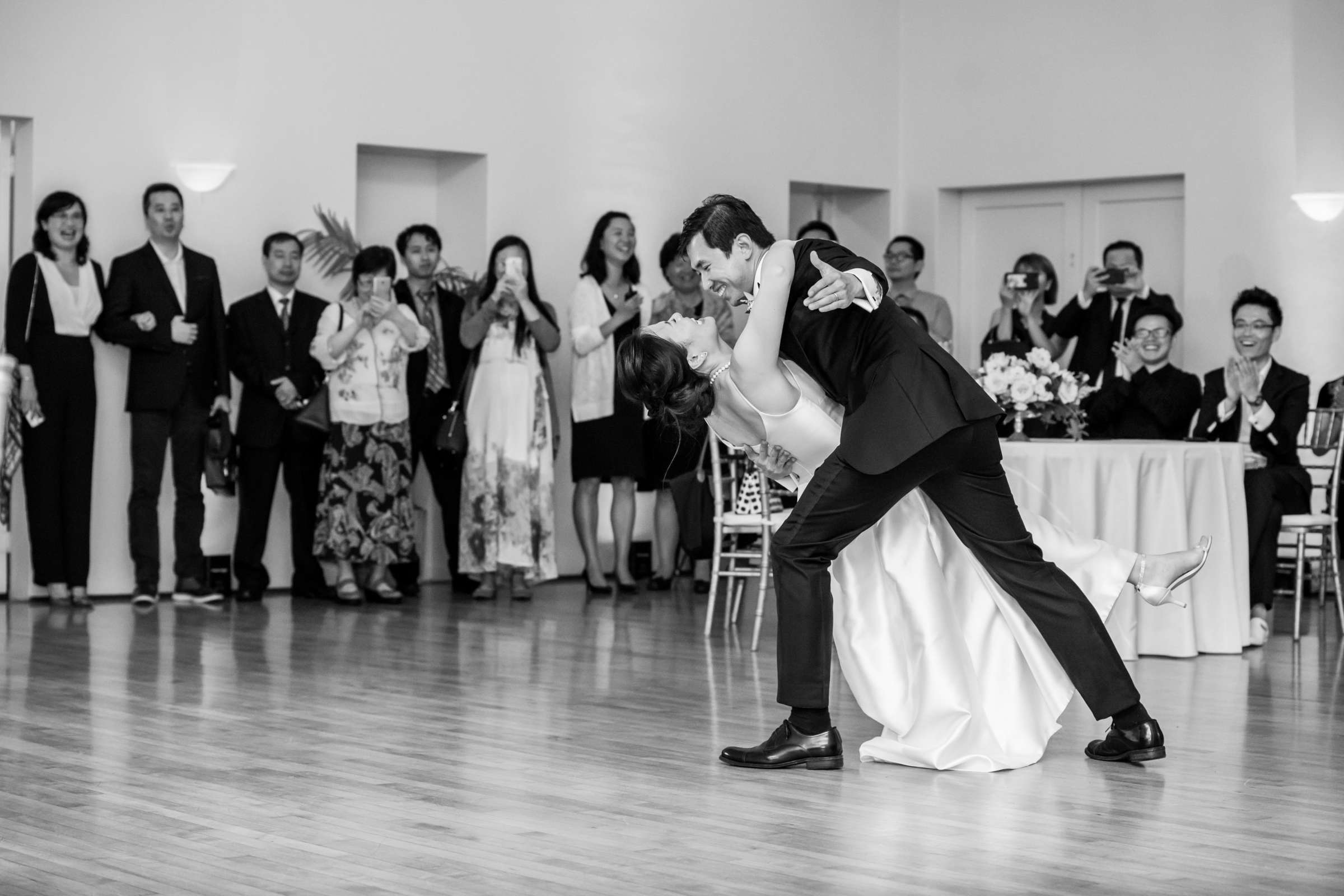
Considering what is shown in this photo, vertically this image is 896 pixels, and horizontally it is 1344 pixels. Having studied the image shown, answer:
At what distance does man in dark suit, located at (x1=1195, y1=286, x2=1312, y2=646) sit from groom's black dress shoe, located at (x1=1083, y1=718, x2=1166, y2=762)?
9.40ft

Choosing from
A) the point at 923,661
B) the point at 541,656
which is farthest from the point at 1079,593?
the point at 541,656

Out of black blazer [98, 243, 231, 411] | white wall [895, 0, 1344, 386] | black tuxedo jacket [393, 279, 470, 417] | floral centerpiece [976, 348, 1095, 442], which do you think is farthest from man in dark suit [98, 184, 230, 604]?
white wall [895, 0, 1344, 386]

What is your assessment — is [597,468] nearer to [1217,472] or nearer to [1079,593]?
[1217,472]

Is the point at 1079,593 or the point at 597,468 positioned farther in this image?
the point at 597,468

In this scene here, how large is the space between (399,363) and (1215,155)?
4.72 meters

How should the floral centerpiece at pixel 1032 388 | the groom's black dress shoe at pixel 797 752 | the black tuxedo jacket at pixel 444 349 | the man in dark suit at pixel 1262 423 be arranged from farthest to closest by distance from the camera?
the black tuxedo jacket at pixel 444 349 < the man in dark suit at pixel 1262 423 < the floral centerpiece at pixel 1032 388 < the groom's black dress shoe at pixel 797 752

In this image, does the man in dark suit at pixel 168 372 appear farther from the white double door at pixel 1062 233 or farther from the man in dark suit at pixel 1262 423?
the white double door at pixel 1062 233

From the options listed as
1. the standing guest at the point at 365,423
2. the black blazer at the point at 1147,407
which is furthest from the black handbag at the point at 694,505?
the black blazer at the point at 1147,407

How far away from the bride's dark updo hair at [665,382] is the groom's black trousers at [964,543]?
32 cm

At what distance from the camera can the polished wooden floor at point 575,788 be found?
10.2 ft

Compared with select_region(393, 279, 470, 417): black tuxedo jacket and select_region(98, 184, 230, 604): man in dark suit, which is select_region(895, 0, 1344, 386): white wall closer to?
select_region(393, 279, 470, 417): black tuxedo jacket

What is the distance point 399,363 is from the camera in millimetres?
7762

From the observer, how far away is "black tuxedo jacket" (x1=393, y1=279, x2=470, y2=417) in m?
8.18

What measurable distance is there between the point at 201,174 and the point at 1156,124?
522 centimetres
